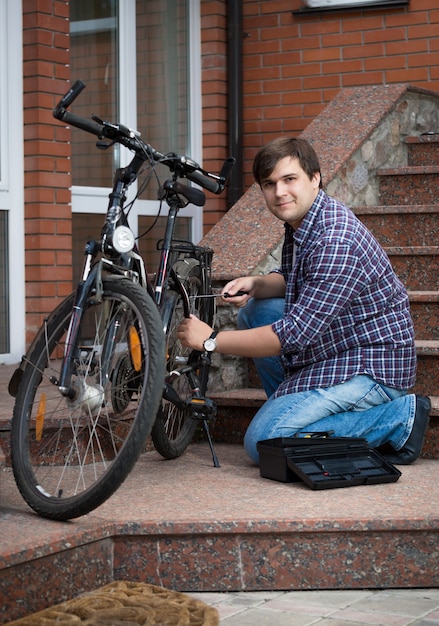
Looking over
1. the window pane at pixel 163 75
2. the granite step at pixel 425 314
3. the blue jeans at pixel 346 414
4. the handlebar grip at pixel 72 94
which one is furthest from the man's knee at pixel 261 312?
the window pane at pixel 163 75

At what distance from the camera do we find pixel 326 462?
12.1 feet

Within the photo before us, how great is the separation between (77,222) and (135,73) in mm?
1103

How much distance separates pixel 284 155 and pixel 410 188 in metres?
2.18

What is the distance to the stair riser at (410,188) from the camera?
5.79 m

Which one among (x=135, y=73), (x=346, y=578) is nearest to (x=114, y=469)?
(x=346, y=578)

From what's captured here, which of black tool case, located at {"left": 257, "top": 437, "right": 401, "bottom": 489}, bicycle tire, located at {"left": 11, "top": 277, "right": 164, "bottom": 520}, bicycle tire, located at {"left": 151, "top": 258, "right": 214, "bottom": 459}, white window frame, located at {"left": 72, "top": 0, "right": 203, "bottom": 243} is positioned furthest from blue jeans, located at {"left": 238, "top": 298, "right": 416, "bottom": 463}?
white window frame, located at {"left": 72, "top": 0, "right": 203, "bottom": 243}

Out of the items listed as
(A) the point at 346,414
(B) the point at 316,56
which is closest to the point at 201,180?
(A) the point at 346,414

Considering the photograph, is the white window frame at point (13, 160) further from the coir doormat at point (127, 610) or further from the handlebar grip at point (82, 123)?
the coir doormat at point (127, 610)

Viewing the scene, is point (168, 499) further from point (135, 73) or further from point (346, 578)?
point (135, 73)

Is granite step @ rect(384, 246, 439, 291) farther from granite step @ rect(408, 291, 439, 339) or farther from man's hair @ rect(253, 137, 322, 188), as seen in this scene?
man's hair @ rect(253, 137, 322, 188)

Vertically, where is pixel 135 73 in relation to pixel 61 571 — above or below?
above

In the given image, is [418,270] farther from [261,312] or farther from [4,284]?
[4,284]

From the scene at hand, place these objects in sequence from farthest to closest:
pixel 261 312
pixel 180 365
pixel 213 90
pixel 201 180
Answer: pixel 213 90
pixel 261 312
pixel 180 365
pixel 201 180

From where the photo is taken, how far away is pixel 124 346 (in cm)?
336
